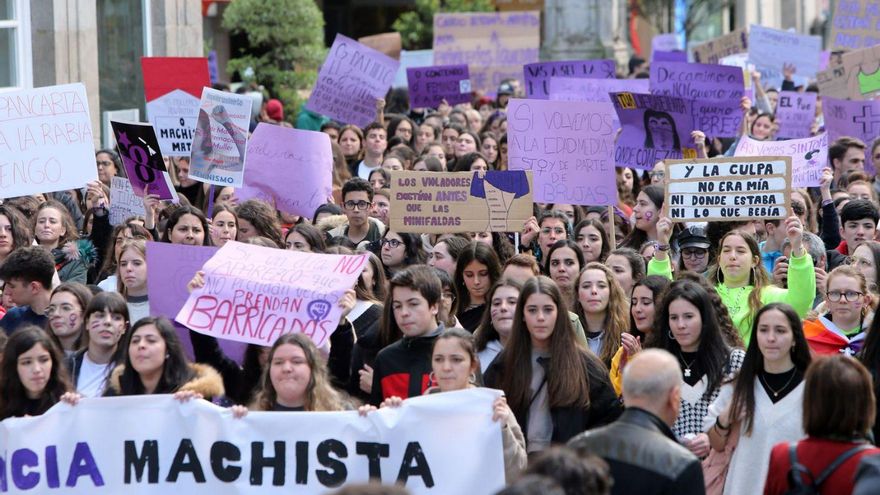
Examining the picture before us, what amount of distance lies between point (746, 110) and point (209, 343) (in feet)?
25.6

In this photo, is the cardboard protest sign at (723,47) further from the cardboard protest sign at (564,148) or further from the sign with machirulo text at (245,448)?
the sign with machirulo text at (245,448)

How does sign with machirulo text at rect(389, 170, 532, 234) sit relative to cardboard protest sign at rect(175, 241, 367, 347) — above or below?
→ above

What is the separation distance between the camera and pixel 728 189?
951 centimetres

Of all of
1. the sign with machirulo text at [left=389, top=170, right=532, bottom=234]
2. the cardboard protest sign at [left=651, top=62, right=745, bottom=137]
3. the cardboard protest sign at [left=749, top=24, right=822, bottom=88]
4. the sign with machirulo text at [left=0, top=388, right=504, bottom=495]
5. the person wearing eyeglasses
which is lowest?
the sign with machirulo text at [left=0, top=388, right=504, bottom=495]

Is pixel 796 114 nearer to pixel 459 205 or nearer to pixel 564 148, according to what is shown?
pixel 564 148

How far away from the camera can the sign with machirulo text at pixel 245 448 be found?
6.42m

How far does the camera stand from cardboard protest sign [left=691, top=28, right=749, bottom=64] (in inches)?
831

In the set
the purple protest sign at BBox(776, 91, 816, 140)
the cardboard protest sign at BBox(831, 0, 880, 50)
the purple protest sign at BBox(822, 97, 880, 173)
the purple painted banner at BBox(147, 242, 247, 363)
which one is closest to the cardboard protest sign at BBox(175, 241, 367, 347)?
the purple painted banner at BBox(147, 242, 247, 363)

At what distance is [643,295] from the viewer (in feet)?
25.0

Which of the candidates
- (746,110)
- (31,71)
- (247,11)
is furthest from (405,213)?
(247,11)

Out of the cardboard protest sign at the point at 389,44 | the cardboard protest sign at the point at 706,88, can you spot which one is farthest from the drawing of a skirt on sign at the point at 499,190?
the cardboard protest sign at the point at 389,44

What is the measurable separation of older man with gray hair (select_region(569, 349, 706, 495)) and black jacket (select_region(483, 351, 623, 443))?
1.31 metres

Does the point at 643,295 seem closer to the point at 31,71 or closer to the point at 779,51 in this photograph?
the point at 31,71

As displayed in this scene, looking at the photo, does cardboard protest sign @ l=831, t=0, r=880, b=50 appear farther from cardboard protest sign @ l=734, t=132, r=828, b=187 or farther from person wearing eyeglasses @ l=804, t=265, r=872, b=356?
person wearing eyeglasses @ l=804, t=265, r=872, b=356
